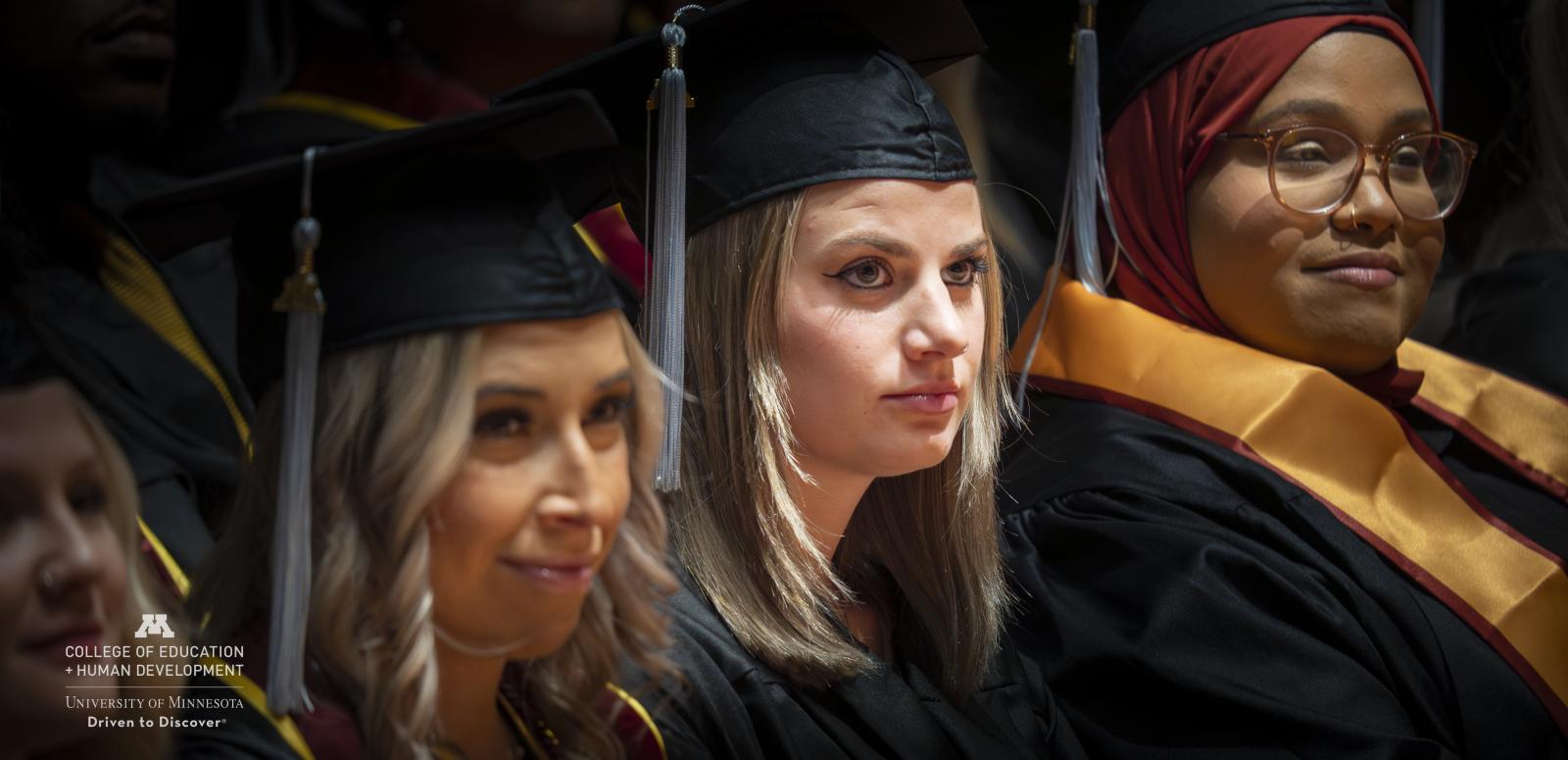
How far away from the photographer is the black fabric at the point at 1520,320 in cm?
312

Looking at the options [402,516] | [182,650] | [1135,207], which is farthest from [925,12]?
[182,650]

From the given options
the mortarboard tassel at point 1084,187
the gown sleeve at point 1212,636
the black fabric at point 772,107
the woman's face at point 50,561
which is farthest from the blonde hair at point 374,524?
the mortarboard tassel at point 1084,187

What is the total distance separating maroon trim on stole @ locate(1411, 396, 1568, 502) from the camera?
9.06 feet

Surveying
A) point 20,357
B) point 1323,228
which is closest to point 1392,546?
point 1323,228

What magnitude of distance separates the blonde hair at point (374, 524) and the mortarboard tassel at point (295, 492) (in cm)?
2

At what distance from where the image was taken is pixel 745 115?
184 centimetres

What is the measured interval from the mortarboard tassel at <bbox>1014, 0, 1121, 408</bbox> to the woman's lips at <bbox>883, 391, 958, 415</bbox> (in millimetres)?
680

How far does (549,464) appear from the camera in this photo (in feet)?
4.54

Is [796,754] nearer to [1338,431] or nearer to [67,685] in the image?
[67,685]

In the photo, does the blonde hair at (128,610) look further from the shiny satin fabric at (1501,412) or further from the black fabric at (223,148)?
the shiny satin fabric at (1501,412)

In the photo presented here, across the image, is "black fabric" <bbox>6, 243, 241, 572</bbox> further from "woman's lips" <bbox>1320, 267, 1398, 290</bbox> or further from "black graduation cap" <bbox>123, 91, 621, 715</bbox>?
"woman's lips" <bbox>1320, 267, 1398, 290</bbox>

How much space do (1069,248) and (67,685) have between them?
177 cm

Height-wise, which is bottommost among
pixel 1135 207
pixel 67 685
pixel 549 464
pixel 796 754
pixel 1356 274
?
pixel 796 754

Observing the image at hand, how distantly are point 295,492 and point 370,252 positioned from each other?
0.21m
